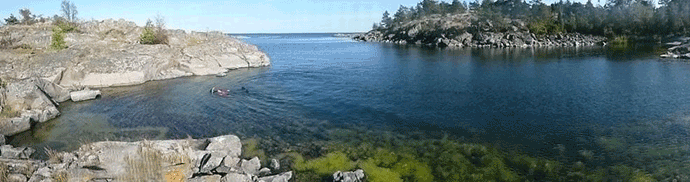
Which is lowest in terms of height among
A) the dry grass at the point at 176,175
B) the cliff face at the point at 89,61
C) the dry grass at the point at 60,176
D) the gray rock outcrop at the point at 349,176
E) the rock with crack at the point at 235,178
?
the gray rock outcrop at the point at 349,176

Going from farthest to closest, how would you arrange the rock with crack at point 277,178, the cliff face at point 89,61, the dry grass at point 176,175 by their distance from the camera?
the cliff face at point 89,61, the rock with crack at point 277,178, the dry grass at point 176,175

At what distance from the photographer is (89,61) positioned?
46875 mm

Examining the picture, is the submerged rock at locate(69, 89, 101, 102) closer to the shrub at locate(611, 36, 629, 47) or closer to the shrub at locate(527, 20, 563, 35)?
the shrub at locate(611, 36, 629, 47)

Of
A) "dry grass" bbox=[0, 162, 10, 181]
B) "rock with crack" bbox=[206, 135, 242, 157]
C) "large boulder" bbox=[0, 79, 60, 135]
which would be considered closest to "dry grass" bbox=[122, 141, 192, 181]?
"rock with crack" bbox=[206, 135, 242, 157]

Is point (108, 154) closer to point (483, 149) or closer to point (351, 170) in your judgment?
point (351, 170)

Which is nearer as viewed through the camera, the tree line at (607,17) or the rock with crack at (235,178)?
the rock with crack at (235,178)

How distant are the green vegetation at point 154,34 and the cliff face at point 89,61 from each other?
4.10 ft

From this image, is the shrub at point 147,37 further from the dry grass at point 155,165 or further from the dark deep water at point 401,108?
the dry grass at point 155,165

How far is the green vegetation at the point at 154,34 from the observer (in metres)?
56.2

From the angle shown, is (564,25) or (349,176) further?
(564,25)

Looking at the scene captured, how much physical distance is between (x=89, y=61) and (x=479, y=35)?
11568 centimetres

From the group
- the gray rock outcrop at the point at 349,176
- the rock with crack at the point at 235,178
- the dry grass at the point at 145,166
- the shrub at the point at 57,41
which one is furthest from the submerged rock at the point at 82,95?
the gray rock outcrop at the point at 349,176

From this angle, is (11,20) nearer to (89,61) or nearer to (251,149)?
(89,61)

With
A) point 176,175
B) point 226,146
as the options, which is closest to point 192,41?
point 226,146
